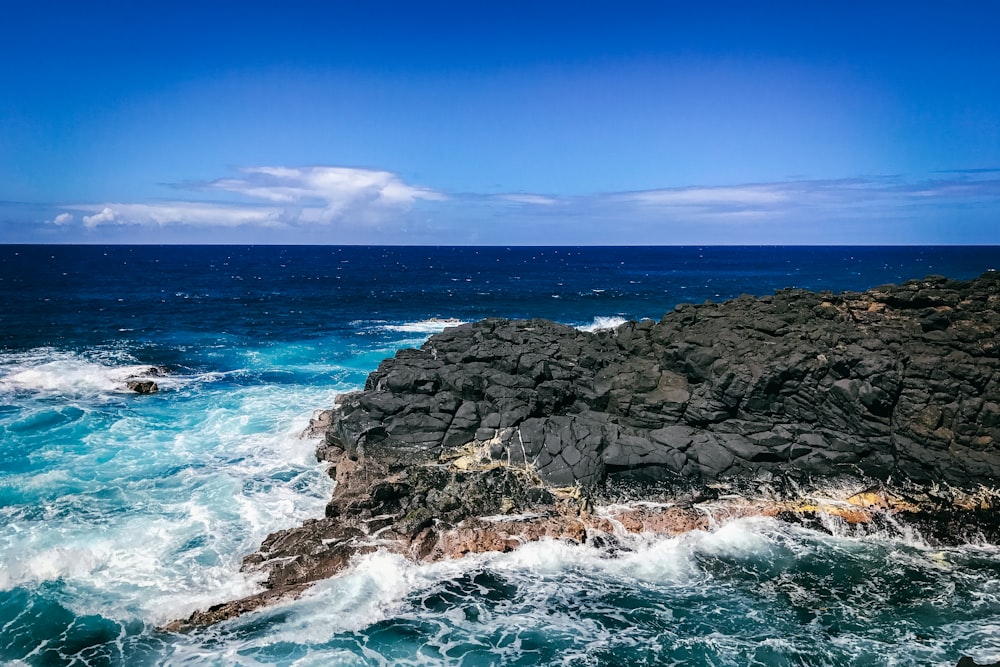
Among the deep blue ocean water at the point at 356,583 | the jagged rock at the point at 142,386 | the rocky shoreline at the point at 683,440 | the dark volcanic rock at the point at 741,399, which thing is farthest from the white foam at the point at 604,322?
the jagged rock at the point at 142,386

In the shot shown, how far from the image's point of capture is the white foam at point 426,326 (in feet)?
206

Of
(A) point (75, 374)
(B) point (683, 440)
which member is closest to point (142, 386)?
(A) point (75, 374)

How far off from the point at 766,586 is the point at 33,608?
2223 cm

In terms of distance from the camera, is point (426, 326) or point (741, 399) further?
point (426, 326)

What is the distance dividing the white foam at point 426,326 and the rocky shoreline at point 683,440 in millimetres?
31875

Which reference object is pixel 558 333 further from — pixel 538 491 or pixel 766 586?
pixel 766 586

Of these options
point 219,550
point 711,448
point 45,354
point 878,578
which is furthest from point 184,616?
point 45,354

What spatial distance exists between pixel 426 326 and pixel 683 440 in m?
44.1

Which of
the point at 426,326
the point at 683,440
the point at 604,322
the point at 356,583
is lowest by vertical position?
the point at 356,583

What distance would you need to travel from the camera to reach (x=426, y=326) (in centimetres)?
6569

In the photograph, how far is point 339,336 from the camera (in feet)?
193

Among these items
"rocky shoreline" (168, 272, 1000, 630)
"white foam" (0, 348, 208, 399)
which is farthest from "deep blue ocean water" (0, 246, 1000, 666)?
"white foam" (0, 348, 208, 399)

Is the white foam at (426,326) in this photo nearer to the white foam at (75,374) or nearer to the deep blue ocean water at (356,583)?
the white foam at (75,374)

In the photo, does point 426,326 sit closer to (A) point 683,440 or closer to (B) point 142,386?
(B) point 142,386
